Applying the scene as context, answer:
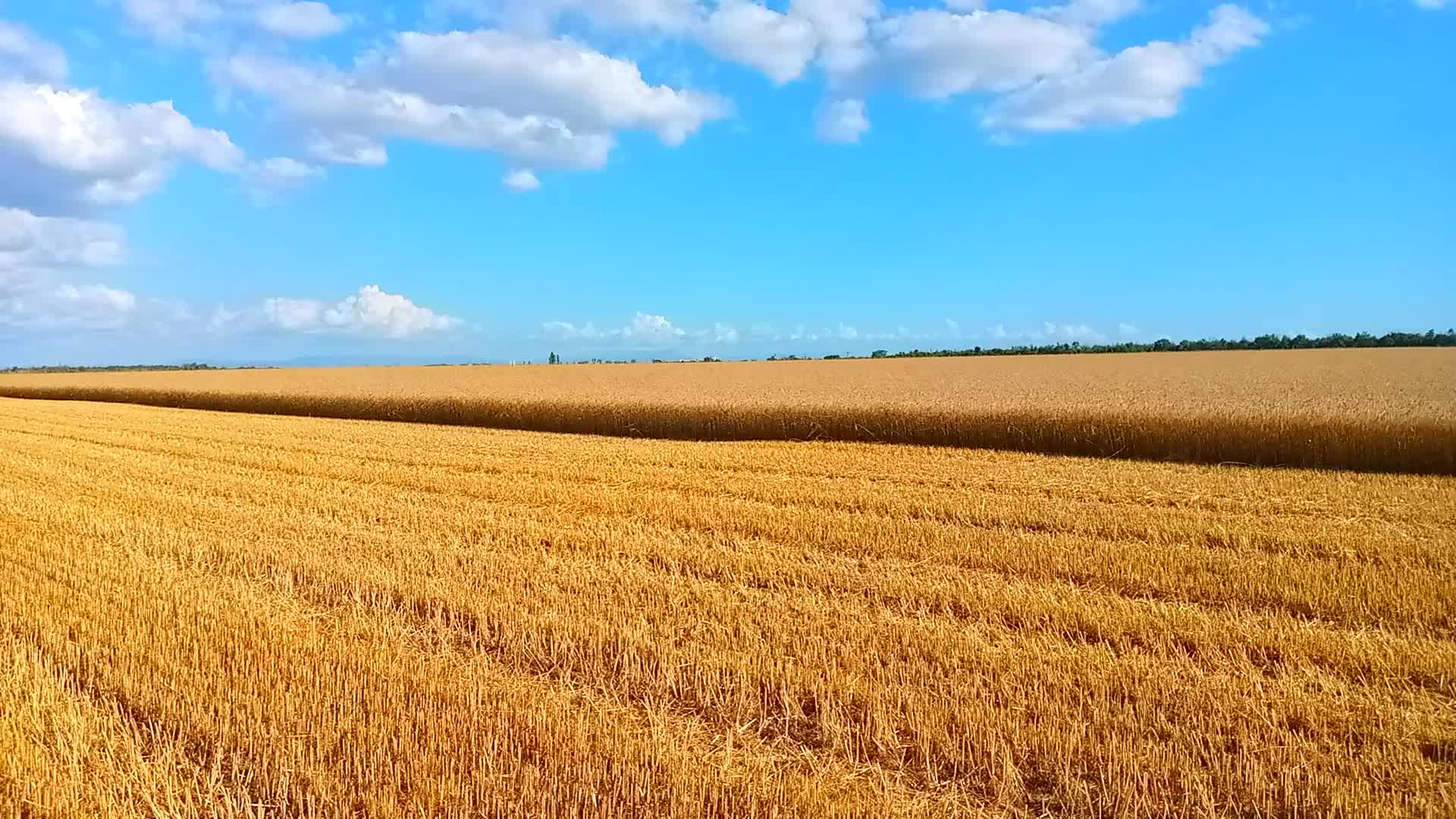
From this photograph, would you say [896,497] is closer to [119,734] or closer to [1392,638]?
[1392,638]

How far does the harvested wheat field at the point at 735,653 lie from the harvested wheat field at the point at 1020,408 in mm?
1872

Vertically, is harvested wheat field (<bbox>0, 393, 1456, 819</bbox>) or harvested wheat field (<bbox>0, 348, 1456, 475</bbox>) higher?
harvested wheat field (<bbox>0, 348, 1456, 475</bbox>)

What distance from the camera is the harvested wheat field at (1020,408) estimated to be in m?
12.3

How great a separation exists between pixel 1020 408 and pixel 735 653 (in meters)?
10.9

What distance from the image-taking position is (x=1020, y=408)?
1482 centimetres

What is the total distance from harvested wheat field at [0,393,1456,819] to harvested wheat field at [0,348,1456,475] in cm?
187

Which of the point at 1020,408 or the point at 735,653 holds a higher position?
the point at 1020,408

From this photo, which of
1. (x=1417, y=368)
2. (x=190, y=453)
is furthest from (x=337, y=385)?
(x=1417, y=368)

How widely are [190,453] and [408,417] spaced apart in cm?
829

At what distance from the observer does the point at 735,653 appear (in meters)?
5.14

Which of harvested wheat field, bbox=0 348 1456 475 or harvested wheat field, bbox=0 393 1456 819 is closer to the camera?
harvested wheat field, bbox=0 393 1456 819

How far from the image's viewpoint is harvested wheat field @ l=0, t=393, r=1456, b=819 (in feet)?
12.3

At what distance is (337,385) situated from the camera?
30.2 metres

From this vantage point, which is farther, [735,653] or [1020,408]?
[1020,408]
